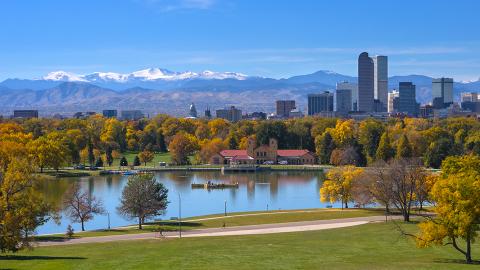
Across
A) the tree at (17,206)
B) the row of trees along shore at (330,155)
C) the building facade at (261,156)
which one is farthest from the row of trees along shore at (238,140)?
the tree at (17,206)

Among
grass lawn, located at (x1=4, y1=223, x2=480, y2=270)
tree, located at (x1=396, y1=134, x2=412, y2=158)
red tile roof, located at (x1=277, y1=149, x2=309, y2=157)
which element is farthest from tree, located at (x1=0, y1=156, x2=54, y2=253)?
red tile roof, located at (x1=277, y1=149, x2=309, y2=157)

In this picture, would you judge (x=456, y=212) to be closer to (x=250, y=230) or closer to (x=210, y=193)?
(x=250, y=230)

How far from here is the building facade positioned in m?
120

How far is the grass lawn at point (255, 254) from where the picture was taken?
27.8 metres

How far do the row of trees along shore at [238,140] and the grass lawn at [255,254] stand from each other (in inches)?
2306

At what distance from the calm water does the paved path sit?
9300 millimetres

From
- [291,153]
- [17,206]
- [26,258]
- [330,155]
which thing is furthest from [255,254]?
[291,153]

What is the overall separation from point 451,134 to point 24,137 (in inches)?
2335

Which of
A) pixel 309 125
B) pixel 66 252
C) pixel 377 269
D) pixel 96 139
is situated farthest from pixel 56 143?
pixel 377 269

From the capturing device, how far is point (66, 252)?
32.7 metres

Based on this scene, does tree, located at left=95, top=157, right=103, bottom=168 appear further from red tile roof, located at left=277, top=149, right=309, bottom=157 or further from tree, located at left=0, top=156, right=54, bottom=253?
tree, located at left=0, top=156, right=54, bottom=253

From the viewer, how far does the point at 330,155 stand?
118125 mm

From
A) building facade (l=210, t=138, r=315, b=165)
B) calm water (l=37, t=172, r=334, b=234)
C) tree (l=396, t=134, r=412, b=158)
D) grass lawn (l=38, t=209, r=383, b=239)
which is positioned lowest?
calm water (l=37, t=172, r=334, b=234)

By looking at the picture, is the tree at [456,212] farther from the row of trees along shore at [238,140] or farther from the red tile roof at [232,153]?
the red tile roof at [232,153]
